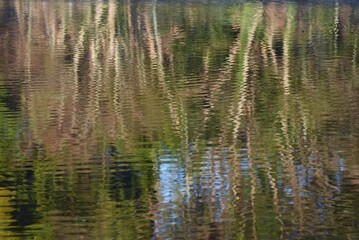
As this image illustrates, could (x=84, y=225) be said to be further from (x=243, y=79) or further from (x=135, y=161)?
(x=243, y=79)

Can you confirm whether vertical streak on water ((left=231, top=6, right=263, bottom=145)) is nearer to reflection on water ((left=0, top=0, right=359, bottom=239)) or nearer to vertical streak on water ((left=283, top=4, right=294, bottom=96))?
reflection on water ((left=0, top=0, right=359, bottom=239))

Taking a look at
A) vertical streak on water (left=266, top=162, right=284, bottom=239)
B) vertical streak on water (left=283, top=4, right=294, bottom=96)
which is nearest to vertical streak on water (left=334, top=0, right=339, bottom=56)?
vertical streak on water (left=283, top=4, right=294, bottom=96)

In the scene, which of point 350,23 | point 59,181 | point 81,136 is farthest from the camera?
point 350,23

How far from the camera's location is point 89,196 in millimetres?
8438

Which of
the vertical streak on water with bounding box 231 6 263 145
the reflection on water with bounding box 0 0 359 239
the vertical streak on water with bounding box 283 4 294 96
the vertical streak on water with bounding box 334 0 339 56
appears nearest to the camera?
the reflection on water with bounding box 0 0 359 239

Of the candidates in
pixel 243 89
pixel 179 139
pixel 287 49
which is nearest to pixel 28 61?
pixel 243 89

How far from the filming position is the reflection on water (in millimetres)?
7684

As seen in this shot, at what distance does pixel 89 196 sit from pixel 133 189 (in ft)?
1.46

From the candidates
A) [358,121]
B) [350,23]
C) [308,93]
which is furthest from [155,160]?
[350,23]

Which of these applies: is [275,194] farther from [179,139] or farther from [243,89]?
[243,89]

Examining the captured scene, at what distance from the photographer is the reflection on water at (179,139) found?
7.68 m

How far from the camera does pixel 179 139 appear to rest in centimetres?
1098

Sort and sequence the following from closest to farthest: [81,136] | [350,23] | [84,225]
→ [84,225], [81,136], [350,23]

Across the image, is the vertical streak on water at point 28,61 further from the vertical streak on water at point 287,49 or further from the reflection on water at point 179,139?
the vertical streak on water at point 287,49
